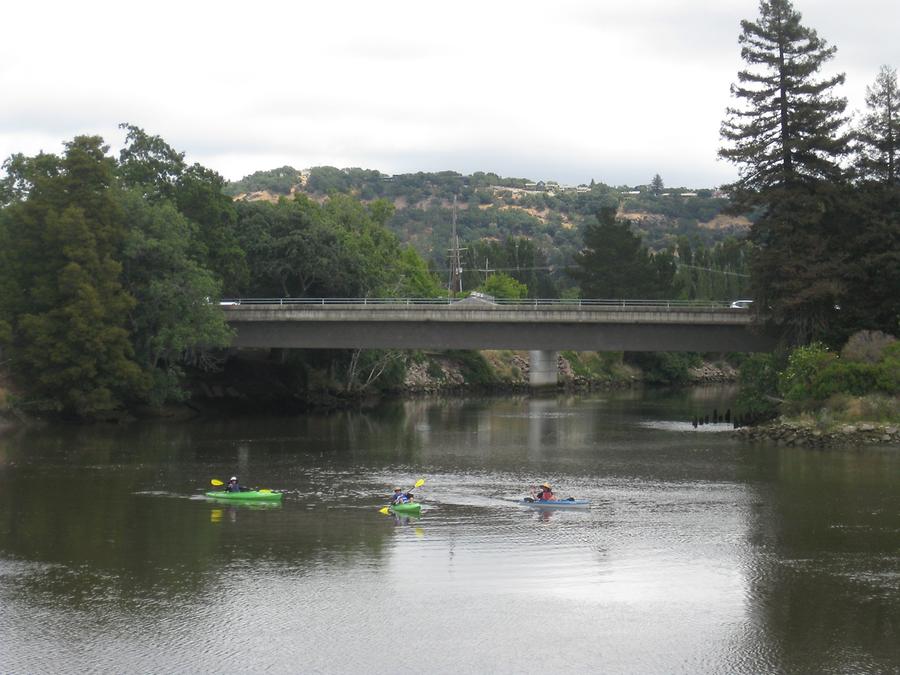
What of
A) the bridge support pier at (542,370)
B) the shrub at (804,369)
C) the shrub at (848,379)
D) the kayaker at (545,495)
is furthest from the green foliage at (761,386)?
the bridge support pier at (542,370)

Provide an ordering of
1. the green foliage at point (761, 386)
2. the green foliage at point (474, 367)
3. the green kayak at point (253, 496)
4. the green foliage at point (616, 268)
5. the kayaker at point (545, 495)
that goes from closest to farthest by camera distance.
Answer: the kayaker at point (545, 495) < the green kayak at point (253, 496) < the green foliage at point (761, 386) < the green foliage at point (474, 367) < the green foliage at point (616, 268)

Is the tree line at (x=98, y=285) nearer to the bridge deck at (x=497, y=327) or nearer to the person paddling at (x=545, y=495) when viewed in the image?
the bridge deck at (x=497, y=327)

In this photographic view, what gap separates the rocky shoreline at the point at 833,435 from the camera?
65375mm

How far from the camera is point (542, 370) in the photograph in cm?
12700

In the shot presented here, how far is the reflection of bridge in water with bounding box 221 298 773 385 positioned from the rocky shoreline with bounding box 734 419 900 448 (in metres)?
10.8

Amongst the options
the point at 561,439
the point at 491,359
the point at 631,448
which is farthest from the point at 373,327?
the point at 491,359

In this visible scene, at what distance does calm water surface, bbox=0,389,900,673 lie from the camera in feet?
92.0

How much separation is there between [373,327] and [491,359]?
151 ft

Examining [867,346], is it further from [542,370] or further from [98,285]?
[542,370]

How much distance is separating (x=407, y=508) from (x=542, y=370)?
83.3 m

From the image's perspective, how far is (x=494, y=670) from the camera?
87.6 ft

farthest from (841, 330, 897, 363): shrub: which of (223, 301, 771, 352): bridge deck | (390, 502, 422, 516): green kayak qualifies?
(390, 502, 422, 516): green kayak

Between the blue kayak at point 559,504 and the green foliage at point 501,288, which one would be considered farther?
the green foliage at point 501,288

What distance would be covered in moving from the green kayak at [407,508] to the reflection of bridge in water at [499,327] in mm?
40278
